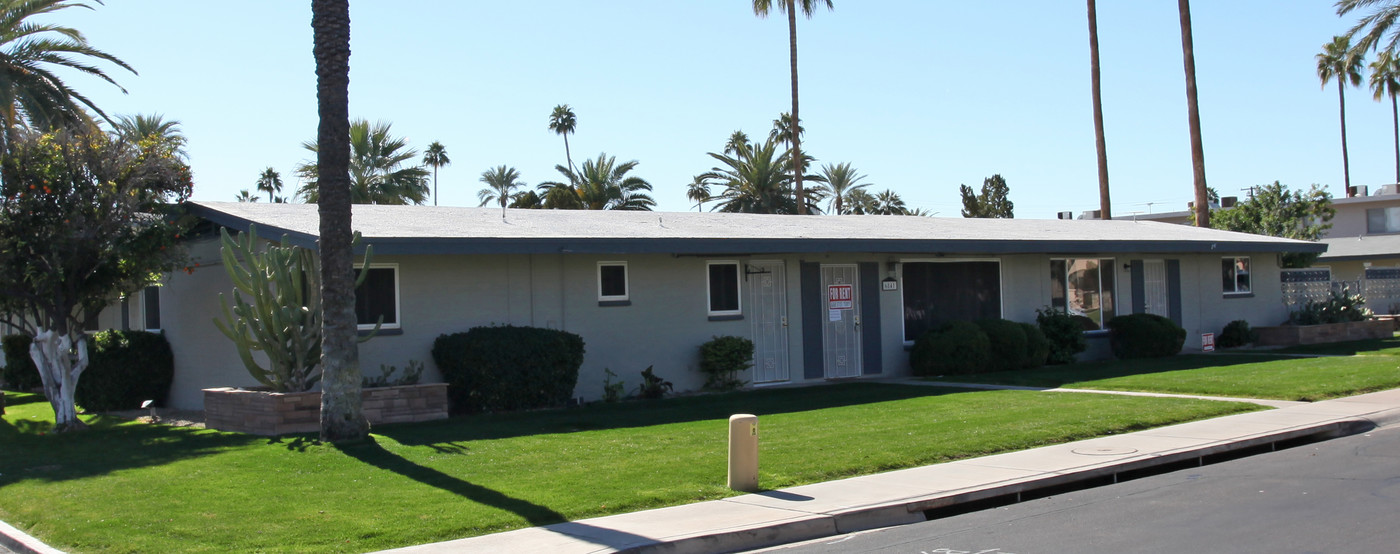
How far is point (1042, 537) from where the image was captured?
26.8ft

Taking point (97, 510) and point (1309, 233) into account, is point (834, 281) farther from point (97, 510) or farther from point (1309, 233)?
point (1309, 233)

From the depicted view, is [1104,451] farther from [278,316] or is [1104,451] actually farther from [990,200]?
[990,200]

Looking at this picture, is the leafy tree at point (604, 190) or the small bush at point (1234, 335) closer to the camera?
the small bush at point (1234, 335)

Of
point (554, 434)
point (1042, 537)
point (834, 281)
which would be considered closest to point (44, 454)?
point (554, 434)

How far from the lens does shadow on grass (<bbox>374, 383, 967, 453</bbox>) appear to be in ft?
45.0

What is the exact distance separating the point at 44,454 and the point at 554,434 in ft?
19.0

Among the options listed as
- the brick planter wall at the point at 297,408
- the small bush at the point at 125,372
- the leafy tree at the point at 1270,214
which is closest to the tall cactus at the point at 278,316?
the brick planter wall at the point at 297,408

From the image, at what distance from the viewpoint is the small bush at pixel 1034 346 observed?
2169 centimetres

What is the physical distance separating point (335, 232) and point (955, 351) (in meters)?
11.9

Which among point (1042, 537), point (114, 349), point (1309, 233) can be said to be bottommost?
point (1042, 537)

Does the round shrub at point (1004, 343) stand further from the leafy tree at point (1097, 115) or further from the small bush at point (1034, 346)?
the leafy tree at point (1097, 115)

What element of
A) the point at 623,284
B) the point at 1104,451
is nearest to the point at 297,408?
the point at 623,284

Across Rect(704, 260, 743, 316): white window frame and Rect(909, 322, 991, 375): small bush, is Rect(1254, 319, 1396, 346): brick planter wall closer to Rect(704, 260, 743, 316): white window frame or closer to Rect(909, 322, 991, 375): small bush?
Rect(909, 322, 991, 375): small bush

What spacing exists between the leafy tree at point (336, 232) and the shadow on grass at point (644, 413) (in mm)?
809
